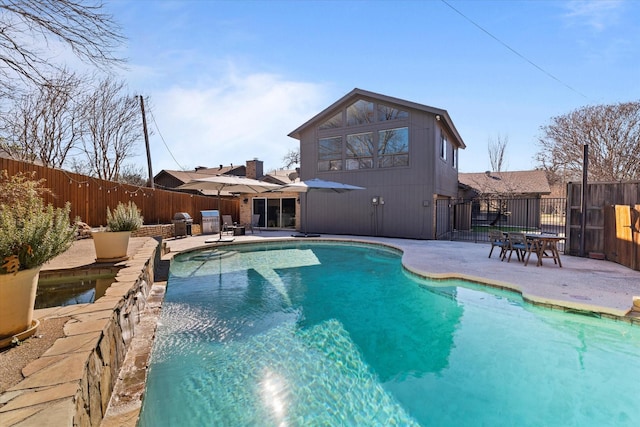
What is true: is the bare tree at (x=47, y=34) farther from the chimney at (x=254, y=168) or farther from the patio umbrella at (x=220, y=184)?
the chimney at (x=254, y=168)

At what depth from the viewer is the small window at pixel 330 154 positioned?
14.5m

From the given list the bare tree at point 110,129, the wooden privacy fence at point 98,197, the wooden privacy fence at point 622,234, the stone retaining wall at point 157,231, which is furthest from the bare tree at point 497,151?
the bare tree at point 110,129

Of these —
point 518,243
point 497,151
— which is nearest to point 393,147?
point 518,243

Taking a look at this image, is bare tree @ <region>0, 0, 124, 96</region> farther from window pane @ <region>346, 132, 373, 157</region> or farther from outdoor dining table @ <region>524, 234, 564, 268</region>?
window pane @ <region>346, 132, 373, 157</region>

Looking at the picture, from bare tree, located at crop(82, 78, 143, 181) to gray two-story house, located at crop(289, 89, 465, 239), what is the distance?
1091 centimetres

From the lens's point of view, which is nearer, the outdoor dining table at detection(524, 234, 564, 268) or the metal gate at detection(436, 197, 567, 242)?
the outdoor dining table at detection(524, 234, 564, 268)

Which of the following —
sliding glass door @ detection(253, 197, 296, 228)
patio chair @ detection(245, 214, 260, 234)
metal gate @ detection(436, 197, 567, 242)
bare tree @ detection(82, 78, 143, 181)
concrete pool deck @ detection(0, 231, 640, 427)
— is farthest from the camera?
metal gate @ detection(436, 197, 567, 242)

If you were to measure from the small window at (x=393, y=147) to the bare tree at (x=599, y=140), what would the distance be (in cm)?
1405

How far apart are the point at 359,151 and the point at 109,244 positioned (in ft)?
35.2

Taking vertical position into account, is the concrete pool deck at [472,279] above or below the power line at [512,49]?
below

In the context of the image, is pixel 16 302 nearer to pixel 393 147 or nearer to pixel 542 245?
pixel 542 245

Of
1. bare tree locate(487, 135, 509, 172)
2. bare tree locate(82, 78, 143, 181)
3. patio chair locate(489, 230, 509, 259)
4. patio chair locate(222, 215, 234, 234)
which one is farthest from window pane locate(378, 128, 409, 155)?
bare tree locate(487, 135, 509, 172)

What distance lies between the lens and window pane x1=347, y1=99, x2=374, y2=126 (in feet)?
44.8

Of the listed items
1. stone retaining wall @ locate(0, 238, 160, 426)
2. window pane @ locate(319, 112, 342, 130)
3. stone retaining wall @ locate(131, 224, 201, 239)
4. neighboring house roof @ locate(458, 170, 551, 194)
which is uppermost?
window pane @ locate(319, 112, 342, 130)
